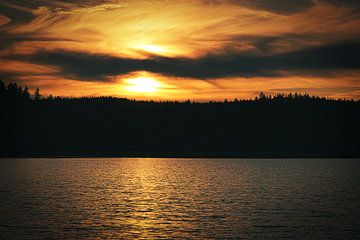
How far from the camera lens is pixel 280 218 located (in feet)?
203

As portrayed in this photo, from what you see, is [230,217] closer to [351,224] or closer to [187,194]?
[351,224]

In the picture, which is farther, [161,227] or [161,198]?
[161,198]

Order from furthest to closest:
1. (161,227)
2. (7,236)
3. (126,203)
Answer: (126,203) → (161,227) → (7,236)

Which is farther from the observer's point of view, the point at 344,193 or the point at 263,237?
the point at 344,193

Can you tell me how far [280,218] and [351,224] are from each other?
9055mm

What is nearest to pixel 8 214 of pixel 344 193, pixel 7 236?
pixel 7 236

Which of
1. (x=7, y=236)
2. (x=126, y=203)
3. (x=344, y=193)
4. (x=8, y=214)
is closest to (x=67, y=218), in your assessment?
(x=8, y=214)

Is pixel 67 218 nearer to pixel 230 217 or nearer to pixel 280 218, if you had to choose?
pixel 230 217

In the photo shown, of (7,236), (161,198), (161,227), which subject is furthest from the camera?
(161,198)

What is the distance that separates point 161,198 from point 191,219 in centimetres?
2731

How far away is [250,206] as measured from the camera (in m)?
74.9

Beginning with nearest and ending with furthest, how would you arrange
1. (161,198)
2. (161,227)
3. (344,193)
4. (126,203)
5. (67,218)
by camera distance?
1. (161,227)
2. (67,218)
3. (126,203)
4. (161,198)
5. (344,193)

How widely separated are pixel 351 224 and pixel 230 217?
15129mm

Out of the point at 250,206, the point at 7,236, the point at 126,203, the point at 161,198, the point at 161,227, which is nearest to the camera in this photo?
the point at 7,236
